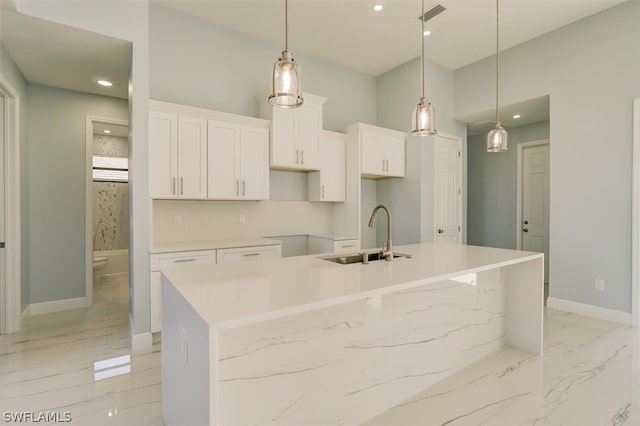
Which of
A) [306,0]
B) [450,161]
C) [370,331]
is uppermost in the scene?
[306,0]

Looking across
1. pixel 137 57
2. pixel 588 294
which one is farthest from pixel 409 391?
pixel 137 57

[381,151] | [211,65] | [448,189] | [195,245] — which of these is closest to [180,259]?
[195,245]

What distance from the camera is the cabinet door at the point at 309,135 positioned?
12.6ft

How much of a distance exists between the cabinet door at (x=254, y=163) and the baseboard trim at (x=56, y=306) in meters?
2.57

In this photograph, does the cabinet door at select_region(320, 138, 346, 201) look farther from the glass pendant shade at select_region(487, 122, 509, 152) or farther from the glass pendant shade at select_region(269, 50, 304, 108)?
the glass pendant shade at select_region(269, 50, 304, 108)

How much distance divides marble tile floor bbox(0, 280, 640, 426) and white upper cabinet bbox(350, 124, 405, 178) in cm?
259

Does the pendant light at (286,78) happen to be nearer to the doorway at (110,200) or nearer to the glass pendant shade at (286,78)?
the glass pendant shade at (286,78)

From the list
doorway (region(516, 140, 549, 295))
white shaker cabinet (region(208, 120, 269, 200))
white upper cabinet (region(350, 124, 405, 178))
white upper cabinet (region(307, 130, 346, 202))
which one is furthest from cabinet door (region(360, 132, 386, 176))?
doorway (region(516, 140, 549, 295))

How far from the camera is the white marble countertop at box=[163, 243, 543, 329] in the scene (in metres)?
1.19

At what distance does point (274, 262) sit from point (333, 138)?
262 cm

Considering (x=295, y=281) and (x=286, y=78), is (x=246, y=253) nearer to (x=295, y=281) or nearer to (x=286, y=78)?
(x=295, y=281)

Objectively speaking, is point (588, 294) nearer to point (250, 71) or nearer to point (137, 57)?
point (250, 71)

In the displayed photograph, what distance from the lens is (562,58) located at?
151 inches

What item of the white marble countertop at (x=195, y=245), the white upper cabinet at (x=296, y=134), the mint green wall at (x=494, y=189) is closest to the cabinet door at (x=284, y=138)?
the white upper cabinet at (x=296, y=134)
